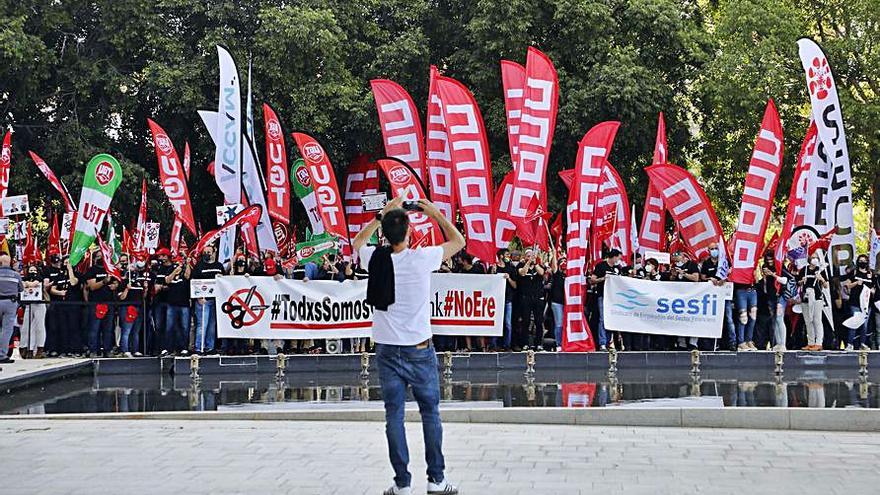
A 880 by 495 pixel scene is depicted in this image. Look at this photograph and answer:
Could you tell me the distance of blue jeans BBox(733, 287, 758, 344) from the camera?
20953 millimetres

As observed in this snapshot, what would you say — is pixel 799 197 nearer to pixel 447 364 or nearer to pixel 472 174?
pixel 472 174

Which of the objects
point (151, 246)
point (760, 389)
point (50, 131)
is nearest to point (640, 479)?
point (760, 389)

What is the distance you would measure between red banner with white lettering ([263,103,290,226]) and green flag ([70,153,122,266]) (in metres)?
3.62

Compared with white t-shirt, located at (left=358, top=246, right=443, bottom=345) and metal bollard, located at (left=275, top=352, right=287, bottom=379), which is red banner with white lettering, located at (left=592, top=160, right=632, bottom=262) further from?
white t-shirt, located at (left=358, top=246, right=443, bottom=345)

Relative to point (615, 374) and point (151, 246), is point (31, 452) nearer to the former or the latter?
point (615, 374)

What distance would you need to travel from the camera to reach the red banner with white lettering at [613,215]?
2375cm

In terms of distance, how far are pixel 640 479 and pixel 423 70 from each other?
25.2m

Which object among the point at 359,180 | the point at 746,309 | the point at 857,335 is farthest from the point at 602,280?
the point at 359,180

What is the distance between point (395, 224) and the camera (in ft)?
26.7

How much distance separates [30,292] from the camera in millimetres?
20812

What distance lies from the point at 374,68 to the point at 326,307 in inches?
564

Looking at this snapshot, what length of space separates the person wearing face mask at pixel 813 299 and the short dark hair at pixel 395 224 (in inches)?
564

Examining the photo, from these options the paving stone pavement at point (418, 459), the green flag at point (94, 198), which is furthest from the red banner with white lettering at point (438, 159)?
the paving stone pavement at point (418, 459)

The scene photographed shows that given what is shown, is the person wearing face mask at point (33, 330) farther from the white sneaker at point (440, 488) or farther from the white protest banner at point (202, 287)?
the white sneaker at point (440, 488)
